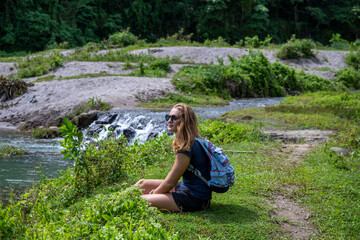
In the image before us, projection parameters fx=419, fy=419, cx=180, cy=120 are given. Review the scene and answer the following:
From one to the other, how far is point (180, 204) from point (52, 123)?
11.6 m

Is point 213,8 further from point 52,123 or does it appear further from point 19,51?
point 52,123

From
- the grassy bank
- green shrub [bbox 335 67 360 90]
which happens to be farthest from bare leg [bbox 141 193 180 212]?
green shrub [bbox 335 67 360 90]

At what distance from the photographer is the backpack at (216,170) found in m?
4.72

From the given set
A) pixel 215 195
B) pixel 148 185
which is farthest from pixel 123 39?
pixel 148 185

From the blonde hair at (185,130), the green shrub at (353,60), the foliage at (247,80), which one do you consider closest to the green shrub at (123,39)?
the foliage at (247,80)

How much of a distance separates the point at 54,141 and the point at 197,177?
365 inches

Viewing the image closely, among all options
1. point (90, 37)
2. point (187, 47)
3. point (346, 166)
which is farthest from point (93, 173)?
point (90, 37)

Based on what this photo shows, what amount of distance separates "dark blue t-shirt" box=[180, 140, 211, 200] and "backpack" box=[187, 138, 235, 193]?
4 centimetres

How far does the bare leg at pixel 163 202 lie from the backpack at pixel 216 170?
0.42 metres

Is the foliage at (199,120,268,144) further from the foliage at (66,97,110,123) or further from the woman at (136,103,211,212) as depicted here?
the foliage at (66,97,110,123)

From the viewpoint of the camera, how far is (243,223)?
4625 mm

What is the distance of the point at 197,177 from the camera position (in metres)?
4.78

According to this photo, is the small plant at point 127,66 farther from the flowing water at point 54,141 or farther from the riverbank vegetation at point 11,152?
the riverbank vegetation at point 11,152

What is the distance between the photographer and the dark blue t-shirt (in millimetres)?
4746
